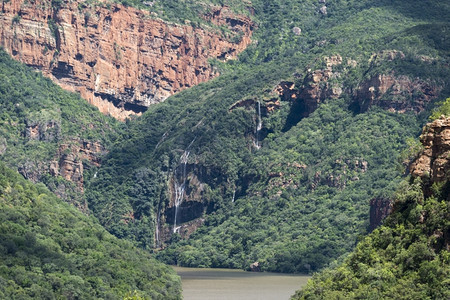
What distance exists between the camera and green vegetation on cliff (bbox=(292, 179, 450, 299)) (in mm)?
99812

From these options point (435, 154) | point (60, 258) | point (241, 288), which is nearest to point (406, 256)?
point (435, 154)

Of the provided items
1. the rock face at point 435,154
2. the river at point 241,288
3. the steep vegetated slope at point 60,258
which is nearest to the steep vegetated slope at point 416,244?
the rock face at point 435,154

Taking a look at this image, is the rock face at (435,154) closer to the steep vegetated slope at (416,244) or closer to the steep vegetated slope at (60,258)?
the steep vegetated slope at (416,244)

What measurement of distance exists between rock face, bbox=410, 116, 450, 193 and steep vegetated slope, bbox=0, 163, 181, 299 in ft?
147

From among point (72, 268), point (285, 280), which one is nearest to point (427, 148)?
point (72, 268)

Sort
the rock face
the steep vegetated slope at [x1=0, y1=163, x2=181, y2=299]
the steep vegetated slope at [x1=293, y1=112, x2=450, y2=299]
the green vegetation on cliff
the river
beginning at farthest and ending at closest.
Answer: the river < the steep vegetated slope at [x1=0, y1=163, x2=181, y2=299] < the rock face < the steep vegetated slope at [x1=293, y1=112, x2=450, y2=299] < the green vegetation on cliff

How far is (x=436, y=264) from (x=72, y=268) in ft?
200

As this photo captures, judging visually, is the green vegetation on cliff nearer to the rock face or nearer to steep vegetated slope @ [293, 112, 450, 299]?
steep vegetated slope @ [293, 112, 450, 299]

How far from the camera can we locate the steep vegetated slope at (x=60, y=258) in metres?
142

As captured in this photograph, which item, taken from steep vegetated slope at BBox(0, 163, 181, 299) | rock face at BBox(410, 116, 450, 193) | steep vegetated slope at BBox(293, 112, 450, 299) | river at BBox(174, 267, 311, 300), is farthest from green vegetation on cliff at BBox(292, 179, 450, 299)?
river at BBox(174, 267, 311, 300)

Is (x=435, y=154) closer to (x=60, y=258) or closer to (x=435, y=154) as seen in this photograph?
(x=435, y=154)

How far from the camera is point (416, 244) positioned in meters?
103

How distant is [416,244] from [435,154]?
6683 mm

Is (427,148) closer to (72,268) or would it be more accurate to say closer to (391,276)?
(391,276)
